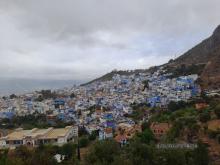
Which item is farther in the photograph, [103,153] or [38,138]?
[38,138]

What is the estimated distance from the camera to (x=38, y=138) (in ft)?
138

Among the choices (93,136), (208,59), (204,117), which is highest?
(208,59)

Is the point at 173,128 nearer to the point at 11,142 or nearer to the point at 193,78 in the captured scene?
the point at 11,142

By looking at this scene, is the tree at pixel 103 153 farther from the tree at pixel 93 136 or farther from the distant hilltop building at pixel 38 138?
the distant hilltop building at pixel 38 138

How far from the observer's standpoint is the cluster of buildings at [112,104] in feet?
150

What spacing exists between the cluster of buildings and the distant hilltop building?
0.15 m

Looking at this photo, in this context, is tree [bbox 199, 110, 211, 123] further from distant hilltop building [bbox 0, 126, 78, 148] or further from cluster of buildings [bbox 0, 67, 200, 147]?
distant hilltop building [bbox 0, 126, 78, 148]

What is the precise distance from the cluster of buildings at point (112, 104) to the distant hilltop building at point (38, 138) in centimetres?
15

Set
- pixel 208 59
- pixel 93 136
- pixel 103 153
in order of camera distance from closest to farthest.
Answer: pixel 103 153
pixel 93 136
pixel 208 59

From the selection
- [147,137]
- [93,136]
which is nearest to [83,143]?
[93,136]

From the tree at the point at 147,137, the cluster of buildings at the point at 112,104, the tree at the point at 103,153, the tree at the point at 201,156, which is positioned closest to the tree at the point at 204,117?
the tree at the point at 147,137

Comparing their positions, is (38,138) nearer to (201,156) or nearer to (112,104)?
(112,104)

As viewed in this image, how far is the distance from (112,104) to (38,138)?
19.3m

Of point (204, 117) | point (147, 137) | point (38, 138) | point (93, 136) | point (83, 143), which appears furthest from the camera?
point (38, 138)
